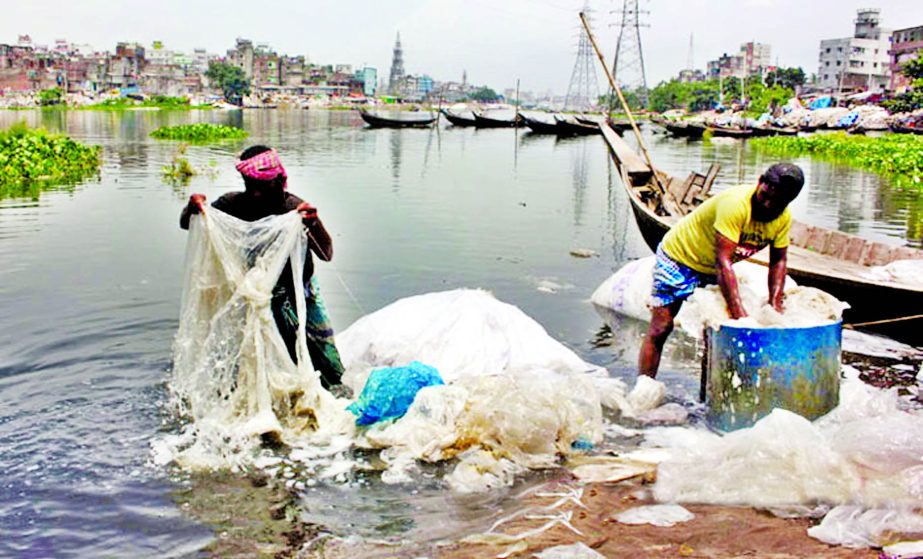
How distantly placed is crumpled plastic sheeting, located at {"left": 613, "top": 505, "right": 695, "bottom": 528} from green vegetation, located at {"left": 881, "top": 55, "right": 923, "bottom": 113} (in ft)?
119

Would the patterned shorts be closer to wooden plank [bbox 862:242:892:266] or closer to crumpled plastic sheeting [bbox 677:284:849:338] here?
crumpled plastic sheeting [bbox 677:284:849:338]

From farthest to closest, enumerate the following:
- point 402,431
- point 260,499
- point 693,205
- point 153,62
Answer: point 153,62 → point 693,205 → point 402,431 → point 260,499

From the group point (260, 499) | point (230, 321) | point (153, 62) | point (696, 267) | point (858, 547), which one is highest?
point (153, 62)

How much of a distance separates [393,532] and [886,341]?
443 cm

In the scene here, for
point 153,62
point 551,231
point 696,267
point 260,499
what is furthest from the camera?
point 153,62

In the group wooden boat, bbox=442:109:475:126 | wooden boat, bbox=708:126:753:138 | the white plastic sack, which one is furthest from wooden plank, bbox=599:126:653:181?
wooden boat, bbox=442:109:475:126

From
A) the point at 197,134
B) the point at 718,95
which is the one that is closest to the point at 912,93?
the point at 197,134

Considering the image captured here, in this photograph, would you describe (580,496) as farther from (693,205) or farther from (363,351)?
(693,205)

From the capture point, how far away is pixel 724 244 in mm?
3916

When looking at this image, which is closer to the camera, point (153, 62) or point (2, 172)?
point (2, 172)

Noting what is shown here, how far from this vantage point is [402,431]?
148 inches

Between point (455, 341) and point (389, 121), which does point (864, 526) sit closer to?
point (455, 341)

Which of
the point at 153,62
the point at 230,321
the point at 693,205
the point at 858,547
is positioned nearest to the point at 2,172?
the point at 693,205

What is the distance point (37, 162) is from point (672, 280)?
1499 centimetres
